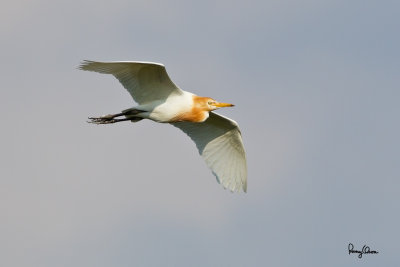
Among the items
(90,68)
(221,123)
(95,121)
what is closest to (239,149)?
(221,123)

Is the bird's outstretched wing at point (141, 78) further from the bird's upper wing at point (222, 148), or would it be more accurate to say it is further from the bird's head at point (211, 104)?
the bird's upper wing at point (222, 148)

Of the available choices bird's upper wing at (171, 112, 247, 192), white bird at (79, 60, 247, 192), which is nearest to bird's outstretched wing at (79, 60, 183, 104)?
white bird at (79, 60, 247, 192)

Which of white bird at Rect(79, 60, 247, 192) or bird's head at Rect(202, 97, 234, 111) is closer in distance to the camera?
white bird at Rect(79, 60, 247, 192)

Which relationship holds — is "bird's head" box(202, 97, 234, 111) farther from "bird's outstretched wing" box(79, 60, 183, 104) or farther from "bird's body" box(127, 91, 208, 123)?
"bird's outstretched wing" box(79, 60, 183, 104)

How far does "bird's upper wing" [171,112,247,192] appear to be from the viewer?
2142 cm

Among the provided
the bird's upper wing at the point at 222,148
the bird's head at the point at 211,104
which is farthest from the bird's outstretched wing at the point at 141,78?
the bird's upper wing at the point at 222,148

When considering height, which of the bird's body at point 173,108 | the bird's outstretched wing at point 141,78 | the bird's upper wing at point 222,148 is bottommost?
the bird's upper wing at point 222,148

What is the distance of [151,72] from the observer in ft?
61.1

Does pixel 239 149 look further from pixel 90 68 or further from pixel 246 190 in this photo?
pixel 90 68

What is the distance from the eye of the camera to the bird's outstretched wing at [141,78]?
59.3ft

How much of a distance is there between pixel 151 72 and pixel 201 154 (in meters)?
3.74

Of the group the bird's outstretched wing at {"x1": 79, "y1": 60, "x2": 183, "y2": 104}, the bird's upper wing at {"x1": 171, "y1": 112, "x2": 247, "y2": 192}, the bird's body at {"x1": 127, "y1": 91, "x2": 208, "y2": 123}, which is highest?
the bird's outstretched wing at {"x1": 79, "y1": 60, "x2": 183, "y2": 104}

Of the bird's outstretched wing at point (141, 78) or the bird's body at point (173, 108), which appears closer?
the bird's outstretched wing at point (141, 78)

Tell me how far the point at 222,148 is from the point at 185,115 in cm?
243
